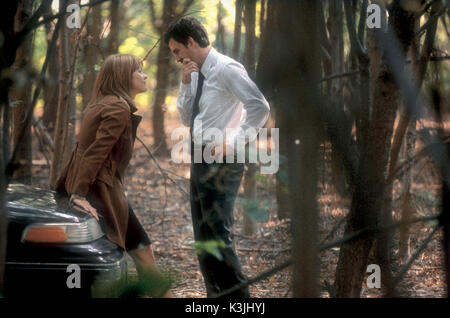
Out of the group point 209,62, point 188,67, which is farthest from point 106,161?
point 209,62

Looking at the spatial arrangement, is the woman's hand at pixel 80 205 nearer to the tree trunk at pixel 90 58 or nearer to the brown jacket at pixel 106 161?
the brown jacket at pixel 106 161

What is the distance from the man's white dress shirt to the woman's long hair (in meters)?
0.54

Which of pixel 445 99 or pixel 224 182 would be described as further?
pixel 224 182

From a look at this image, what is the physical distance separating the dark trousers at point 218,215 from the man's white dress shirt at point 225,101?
0.25m

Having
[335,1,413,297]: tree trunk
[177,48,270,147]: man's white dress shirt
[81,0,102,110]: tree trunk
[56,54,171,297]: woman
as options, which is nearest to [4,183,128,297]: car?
[56,54,171,297]: woman

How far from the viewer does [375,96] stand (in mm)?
2820

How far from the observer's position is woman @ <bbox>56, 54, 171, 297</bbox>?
4.45 metres

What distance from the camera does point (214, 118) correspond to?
4691mm

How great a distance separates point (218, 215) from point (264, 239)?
135 inches

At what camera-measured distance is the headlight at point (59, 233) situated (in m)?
4.04

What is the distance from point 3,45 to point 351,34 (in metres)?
1.60
